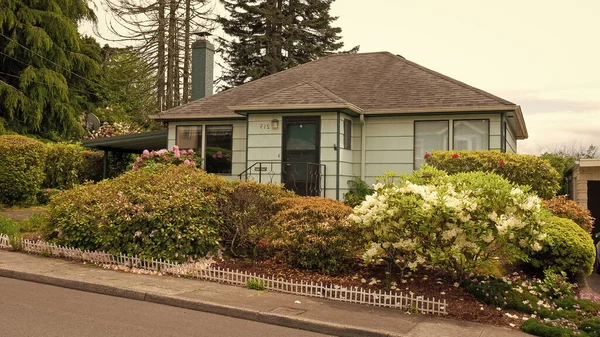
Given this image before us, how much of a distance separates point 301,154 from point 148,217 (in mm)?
6704

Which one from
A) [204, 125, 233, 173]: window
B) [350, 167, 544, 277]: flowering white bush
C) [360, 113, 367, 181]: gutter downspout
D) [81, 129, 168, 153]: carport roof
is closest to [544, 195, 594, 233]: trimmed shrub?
[350, 167, 544, 277]: flowering white bush

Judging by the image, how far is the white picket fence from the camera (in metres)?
7.80

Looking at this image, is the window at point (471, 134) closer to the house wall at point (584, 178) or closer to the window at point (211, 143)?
the house wall at point (584, 178)

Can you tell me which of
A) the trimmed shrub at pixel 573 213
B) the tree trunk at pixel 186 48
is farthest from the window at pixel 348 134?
the tree trunk at pixel 186 48

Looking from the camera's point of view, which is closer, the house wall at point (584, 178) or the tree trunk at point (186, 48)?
the house wall at point (584, 178)

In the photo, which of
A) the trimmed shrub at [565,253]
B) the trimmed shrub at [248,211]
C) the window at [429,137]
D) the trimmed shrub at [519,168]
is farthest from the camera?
the window at [429,137]

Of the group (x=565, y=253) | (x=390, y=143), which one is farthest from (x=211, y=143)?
(x=565, y=253)

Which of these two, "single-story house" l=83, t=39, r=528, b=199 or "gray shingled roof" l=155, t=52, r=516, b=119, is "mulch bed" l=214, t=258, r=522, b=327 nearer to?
"single-story house" l=83, t=39, r=528, b=199

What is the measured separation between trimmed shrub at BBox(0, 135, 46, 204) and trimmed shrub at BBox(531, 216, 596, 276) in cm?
1571

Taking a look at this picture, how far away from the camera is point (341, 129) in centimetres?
1555

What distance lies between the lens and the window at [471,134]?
15.5 m

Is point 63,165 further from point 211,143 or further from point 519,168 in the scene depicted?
point 519,168

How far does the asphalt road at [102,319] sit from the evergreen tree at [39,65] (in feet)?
77.2

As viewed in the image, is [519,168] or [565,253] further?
[519,168]
